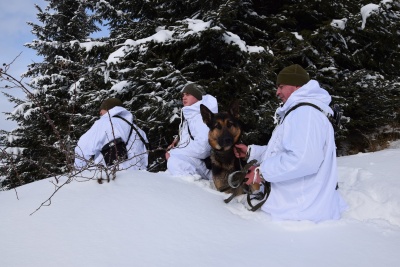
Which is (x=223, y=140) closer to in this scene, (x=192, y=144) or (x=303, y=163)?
(x=192, y=144)

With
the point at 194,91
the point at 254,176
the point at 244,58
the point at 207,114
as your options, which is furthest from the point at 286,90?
the point at 244,58

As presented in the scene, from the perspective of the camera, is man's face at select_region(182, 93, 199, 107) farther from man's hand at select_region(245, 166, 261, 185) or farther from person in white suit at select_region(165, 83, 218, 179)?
man's hand at select_region(245, 166, 261, 185)

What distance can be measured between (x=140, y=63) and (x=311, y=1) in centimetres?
471

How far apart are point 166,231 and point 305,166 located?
1.42 metres

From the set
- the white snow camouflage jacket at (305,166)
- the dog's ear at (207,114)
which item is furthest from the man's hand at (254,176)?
the dog's ear at (207,114)

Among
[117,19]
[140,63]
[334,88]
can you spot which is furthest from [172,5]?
[334,88]

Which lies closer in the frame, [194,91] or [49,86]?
[194,91]

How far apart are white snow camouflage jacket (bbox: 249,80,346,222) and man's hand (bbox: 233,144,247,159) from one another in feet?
3.31

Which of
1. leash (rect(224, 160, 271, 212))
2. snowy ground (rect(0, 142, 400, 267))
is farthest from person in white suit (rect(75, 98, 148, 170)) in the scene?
leash (rect(224, 160, 271, 212))

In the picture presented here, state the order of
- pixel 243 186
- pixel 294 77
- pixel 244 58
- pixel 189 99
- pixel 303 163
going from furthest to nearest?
pixel 244 58 → pixel 189 99 → pixel 243 186 → pixel 294 77 → pixel 303 163

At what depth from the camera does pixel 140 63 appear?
7.23m

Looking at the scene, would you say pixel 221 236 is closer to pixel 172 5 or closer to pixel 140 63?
pixel 140 63

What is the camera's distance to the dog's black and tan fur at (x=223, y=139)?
13.9 feet

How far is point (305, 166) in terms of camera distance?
2932 millimetres
